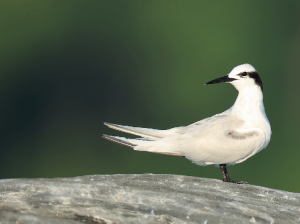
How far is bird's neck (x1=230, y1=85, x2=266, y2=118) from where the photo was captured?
13.3ft

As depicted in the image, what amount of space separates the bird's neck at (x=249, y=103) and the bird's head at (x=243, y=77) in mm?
56

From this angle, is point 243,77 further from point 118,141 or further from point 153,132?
point 118,141

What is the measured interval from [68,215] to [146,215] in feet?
1.80

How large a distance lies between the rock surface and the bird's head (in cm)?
123

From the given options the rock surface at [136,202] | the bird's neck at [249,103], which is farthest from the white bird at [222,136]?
the rock surface at [136,202]

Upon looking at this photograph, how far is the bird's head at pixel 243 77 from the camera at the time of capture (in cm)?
409

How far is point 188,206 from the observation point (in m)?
2.87

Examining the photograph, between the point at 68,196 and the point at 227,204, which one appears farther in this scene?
the point at 227,204

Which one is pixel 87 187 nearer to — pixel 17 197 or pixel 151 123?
pixel 17 197

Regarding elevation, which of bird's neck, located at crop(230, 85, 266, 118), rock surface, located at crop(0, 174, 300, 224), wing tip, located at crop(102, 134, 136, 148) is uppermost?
bird's neck, located at crop(230, 85, 266, 118)

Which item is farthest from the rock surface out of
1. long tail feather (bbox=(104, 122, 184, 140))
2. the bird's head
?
the bird's head

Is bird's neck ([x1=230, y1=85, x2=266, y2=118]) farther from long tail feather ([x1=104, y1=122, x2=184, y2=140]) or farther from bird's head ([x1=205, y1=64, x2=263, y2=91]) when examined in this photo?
long tail feather ([x1=104, y1=122, x2=184, y2=140])

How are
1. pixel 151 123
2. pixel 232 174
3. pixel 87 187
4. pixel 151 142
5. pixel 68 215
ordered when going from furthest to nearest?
pixel 151 123, pixel 232 174, pixel 151 142, pixel 87 187, pixel 68 215

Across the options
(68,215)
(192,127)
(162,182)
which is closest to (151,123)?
(192,127)
